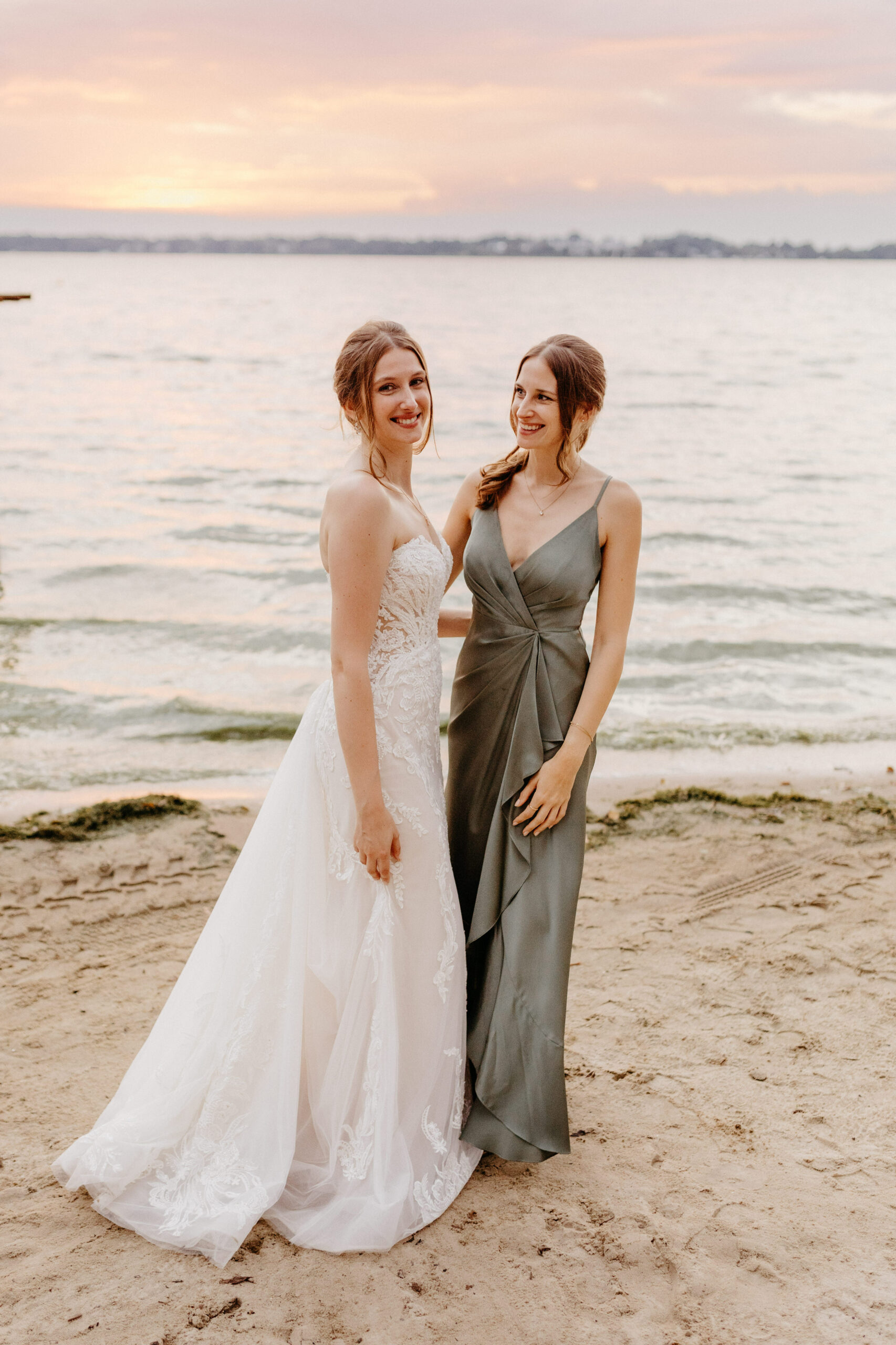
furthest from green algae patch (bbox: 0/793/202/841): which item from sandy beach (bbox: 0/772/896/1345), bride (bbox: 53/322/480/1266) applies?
bride (bbox: 53/322/480/1266)

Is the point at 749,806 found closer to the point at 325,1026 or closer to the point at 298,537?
the point at 325,1026

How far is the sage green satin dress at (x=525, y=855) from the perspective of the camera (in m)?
3.25

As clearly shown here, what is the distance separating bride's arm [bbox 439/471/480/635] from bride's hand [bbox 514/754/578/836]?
68 centimetres

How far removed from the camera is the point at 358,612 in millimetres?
2967

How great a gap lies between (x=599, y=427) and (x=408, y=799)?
22.3 metres

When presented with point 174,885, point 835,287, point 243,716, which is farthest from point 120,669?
point 835,287

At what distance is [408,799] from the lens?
320 centimetres

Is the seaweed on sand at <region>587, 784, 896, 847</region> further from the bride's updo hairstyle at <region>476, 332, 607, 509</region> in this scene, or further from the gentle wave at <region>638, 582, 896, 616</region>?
the gentle wave at <region>638, 582, 896, 616</region>

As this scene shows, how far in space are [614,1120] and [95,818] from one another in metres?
3.48

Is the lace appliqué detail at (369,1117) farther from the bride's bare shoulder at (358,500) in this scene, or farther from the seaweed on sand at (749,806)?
the seaweed on sand at (749,806)

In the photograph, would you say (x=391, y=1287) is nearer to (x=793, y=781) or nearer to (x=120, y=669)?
(x=793, y=781)

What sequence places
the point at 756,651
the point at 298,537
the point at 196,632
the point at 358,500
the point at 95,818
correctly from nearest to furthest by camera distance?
the point at 358,500
the point at 95,818
the point at 756,651
the point at 196,632
the point at 298,537

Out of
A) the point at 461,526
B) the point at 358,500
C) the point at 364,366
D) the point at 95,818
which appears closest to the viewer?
the point at 358,500

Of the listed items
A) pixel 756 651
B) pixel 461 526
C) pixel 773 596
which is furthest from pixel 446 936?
pixel 773 596
